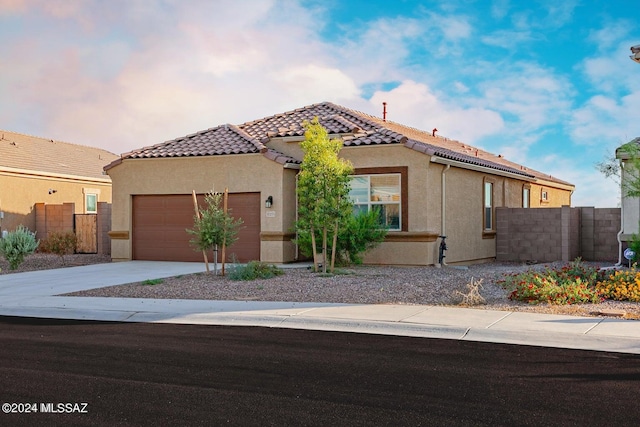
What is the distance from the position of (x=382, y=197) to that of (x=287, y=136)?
3703 millimetres

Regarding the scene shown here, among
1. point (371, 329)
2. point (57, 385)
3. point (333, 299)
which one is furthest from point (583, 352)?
point (57, 385)

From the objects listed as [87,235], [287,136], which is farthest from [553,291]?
[87,235]

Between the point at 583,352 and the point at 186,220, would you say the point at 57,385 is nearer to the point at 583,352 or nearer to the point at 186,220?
the point at 583,352

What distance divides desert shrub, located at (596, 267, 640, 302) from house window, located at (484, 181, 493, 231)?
993cm

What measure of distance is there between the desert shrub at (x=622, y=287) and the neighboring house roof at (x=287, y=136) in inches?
275

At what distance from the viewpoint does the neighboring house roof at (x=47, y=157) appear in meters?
30.5

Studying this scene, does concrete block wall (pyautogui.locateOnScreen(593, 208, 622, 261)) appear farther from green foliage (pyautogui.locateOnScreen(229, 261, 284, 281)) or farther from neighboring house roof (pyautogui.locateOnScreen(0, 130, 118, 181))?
neighboring house roof (pyautogui.locateOnScreen(0, 130, 118, 181))

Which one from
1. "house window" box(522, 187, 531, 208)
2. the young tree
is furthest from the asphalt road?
"house window" box(522, 187, 531, 208)

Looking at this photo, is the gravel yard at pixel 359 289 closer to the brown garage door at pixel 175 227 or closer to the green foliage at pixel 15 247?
the brown garage door at pixel 175 227

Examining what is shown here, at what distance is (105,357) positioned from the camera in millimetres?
8867

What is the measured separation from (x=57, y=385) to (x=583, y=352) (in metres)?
6.45

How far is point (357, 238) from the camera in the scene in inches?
768

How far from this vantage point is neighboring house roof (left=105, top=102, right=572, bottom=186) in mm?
20625

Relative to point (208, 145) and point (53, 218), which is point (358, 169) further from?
point (53, 218)
